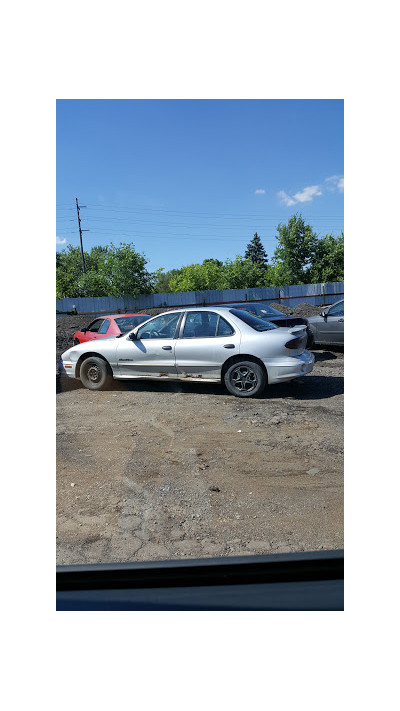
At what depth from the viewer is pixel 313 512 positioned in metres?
1.20

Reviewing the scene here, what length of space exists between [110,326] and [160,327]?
0.38m

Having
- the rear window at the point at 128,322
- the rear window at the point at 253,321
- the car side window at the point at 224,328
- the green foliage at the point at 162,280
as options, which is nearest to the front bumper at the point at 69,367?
the rear window at the point at 128,322

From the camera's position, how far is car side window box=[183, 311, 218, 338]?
9.21 ft

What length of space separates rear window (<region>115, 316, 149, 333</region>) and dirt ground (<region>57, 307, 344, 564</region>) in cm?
55

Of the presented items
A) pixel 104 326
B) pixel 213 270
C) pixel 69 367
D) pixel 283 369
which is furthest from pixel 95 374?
pixel 283 369

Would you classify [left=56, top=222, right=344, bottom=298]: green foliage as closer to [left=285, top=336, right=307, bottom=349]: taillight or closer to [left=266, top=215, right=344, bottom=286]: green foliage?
[left=266, top=215, right=344, bottom=286]: green foliage

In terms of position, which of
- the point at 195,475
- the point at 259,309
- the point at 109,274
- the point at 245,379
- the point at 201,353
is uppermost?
the point at 109,274

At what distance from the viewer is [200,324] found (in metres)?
2.83

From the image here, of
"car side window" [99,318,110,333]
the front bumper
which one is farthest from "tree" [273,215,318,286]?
the front bumper

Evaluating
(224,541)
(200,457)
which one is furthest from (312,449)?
(224,541)

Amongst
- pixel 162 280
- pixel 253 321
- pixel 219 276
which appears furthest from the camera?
pixel 219 276

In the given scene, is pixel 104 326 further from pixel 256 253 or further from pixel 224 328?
pixel 256 253

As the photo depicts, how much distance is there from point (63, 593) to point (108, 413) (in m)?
1.48
